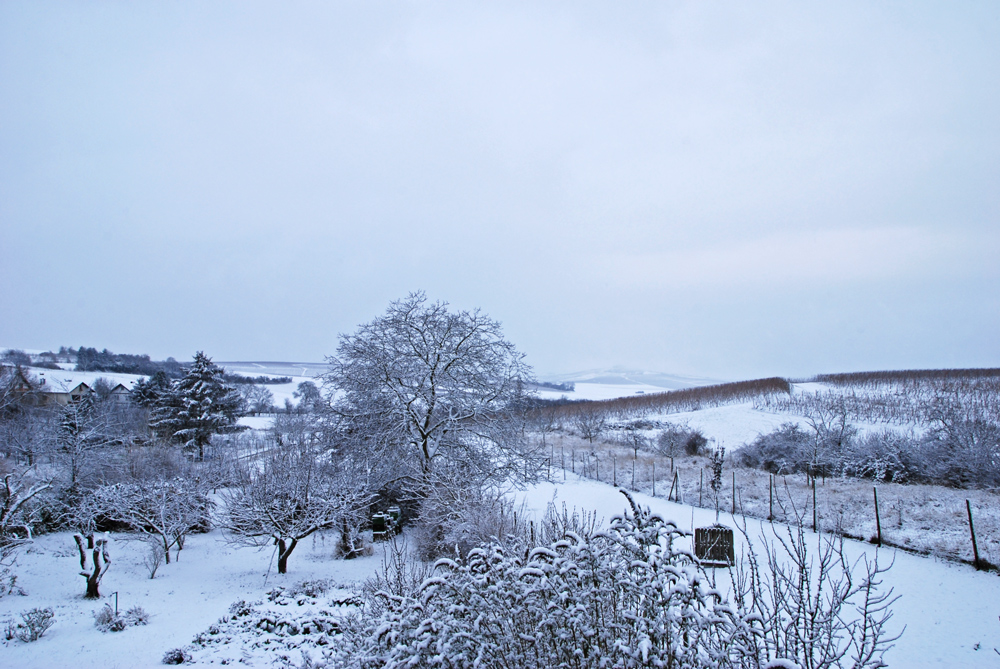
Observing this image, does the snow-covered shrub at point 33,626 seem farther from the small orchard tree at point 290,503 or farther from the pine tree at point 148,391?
the pine tree at point 148,391

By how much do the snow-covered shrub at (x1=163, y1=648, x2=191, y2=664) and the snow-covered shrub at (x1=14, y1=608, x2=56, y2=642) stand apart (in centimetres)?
289

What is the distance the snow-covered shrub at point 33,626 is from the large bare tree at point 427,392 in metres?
7.31

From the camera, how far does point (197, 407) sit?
29938 millimetres

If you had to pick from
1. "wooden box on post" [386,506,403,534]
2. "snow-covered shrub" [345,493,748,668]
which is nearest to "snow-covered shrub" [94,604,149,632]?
"wooden box on post" [386,506,403,534]

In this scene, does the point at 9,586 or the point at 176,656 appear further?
the point at 9,586

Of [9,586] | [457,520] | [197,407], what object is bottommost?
[9,586]

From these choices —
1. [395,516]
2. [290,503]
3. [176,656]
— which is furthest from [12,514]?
[395,516]

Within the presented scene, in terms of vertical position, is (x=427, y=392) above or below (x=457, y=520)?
above

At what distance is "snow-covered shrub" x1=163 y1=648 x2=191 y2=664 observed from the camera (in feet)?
24.6

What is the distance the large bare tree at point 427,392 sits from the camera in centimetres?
1482

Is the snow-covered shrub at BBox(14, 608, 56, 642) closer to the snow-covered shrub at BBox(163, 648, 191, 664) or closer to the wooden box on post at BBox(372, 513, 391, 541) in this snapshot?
the snow-covered shrub at BBox(163, 648, 191, 664)

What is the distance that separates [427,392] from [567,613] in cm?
1237

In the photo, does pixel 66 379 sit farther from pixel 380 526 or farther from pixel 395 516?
pixel 395 516

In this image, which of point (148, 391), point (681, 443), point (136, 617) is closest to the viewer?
point (136, 617)
